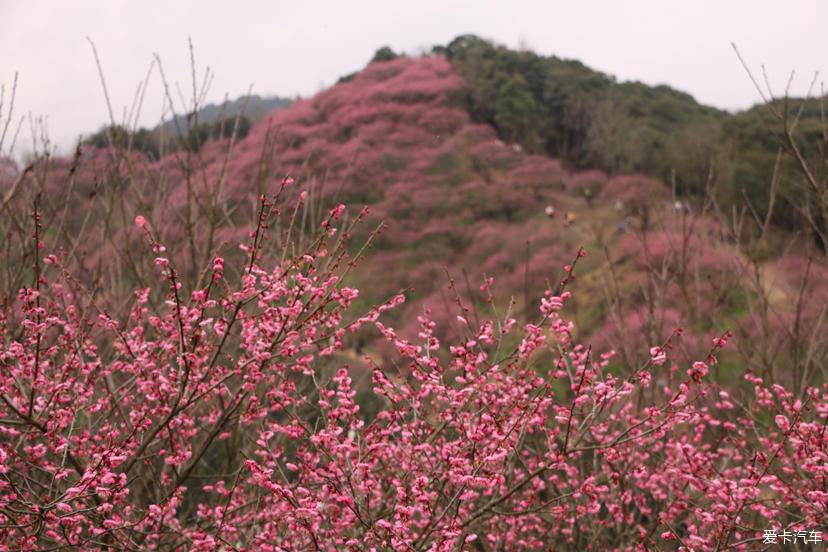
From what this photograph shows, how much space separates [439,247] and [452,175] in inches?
105

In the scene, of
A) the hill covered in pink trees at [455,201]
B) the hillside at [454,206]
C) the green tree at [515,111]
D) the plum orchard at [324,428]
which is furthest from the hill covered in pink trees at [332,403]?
the green tree at [515,111]

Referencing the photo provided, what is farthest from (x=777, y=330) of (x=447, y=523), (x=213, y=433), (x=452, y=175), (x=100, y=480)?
(x=452, y=175)

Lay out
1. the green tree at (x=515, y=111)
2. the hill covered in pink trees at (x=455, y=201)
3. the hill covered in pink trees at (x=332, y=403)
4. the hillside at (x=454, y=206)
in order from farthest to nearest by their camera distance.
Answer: the green tree at (x=515, y=111) → the hill covered in pink trees at (x=455, y=201) → the hillside at (x=454, y=206) → the hill covered in pink trees at (x=332, y=403)

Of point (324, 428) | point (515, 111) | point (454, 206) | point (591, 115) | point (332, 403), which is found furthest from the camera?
point (591, 115)

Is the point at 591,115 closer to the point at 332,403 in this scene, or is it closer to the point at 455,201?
the point at 455,201

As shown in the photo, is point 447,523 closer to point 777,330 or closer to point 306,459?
point 306,459

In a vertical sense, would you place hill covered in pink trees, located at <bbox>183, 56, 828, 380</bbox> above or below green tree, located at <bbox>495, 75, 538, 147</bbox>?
below

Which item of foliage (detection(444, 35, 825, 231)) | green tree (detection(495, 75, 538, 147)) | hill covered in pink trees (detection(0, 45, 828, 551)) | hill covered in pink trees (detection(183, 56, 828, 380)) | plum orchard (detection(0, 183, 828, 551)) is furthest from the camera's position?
green tree (detection(495, 75, 538, 147))

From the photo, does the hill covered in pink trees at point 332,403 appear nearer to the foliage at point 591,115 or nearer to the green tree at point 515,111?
the foliage at point 591,115

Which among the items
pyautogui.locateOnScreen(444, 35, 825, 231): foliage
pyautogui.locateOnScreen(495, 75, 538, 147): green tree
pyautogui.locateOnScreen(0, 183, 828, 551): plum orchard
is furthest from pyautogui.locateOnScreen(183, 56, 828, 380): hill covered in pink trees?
pyautogui.locateOnScreen(0, 183, 828, 551): plum orchard

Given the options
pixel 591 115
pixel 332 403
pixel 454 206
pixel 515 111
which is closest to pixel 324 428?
pixel 332 403

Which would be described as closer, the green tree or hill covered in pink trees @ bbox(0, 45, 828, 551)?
hill covered in pink trees @ bbox(0, 45, 828, 551)

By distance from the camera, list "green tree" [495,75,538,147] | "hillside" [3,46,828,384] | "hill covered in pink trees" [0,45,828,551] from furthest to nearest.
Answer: "green tree" [495,75,538,147] → "hillside" [3,46,828,384] → "hill covered in pink trees" [0,45,828,551]

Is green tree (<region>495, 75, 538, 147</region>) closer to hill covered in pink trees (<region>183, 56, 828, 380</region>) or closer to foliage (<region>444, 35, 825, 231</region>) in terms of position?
foliage (<region>444, 35, 825, 231</region>)
